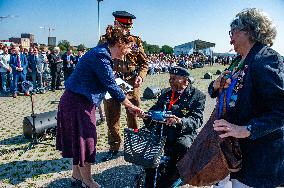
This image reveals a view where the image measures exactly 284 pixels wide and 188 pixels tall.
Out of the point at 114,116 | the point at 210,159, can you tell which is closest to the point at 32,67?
the point at 114,116

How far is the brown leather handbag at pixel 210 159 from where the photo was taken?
7.97ft

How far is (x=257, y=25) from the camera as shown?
245cm

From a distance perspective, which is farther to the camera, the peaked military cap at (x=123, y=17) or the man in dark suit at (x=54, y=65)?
the man in dark suit at (x=54, y=65)

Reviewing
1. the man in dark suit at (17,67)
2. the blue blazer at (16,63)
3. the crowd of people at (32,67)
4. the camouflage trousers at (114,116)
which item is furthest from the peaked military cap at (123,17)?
the blue blazer at (16,63)

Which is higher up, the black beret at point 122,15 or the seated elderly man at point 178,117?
the black beret at point 122,15

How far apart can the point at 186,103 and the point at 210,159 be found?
2005mm

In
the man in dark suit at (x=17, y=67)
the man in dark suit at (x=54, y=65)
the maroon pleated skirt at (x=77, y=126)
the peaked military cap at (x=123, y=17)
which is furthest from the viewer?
the man in dark suit at (x=54, y=65)

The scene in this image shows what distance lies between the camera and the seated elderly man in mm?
4367

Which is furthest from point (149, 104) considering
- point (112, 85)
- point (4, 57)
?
point (112, 85)

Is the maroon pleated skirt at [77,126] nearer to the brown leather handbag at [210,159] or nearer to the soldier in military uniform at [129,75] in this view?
the soldier in military uniform at [129,75]

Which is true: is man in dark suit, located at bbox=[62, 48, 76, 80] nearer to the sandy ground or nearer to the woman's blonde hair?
the sandy ground

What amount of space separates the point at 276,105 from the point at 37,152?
5.36m

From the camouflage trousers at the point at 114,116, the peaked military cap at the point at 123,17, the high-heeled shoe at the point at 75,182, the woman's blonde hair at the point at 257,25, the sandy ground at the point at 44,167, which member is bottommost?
the sandy ground at the point at 44,167

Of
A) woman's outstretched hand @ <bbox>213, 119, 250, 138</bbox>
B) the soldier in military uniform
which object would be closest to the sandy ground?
the soldier in military uniform
